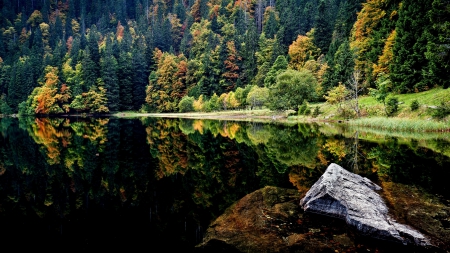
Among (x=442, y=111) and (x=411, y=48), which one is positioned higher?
(x=411, y=48)

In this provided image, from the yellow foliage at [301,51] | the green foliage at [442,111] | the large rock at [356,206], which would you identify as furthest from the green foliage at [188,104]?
the large rock at [356,206]

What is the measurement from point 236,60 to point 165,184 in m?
95.1

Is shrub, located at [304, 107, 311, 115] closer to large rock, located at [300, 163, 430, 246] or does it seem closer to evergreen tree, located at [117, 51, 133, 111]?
large rock, located at [300, 163, 430, 246]

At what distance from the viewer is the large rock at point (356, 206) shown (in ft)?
22.4

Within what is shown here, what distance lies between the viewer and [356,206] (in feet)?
26.5

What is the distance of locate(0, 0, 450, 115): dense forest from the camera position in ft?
129

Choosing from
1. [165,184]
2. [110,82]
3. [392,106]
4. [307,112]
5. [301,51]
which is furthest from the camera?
[110,82]

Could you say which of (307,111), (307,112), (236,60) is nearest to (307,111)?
(307,111)

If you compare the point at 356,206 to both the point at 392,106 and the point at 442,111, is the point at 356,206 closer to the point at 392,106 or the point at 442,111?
the point at 442,111

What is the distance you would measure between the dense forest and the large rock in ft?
88.1

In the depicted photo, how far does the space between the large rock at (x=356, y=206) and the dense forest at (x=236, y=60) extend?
2685 centimetres

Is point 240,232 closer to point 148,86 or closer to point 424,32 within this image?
point 424,32

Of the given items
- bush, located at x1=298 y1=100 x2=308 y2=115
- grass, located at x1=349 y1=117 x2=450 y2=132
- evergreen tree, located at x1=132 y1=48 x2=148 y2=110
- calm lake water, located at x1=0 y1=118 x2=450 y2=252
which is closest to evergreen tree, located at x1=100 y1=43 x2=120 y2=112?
evergreen tree, located at x1=132 y1=48 x2=148 y2=110

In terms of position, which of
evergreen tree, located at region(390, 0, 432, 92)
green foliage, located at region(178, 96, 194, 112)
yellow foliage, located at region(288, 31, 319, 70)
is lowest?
green foliage, located at region(178, 96, 194, 112)
